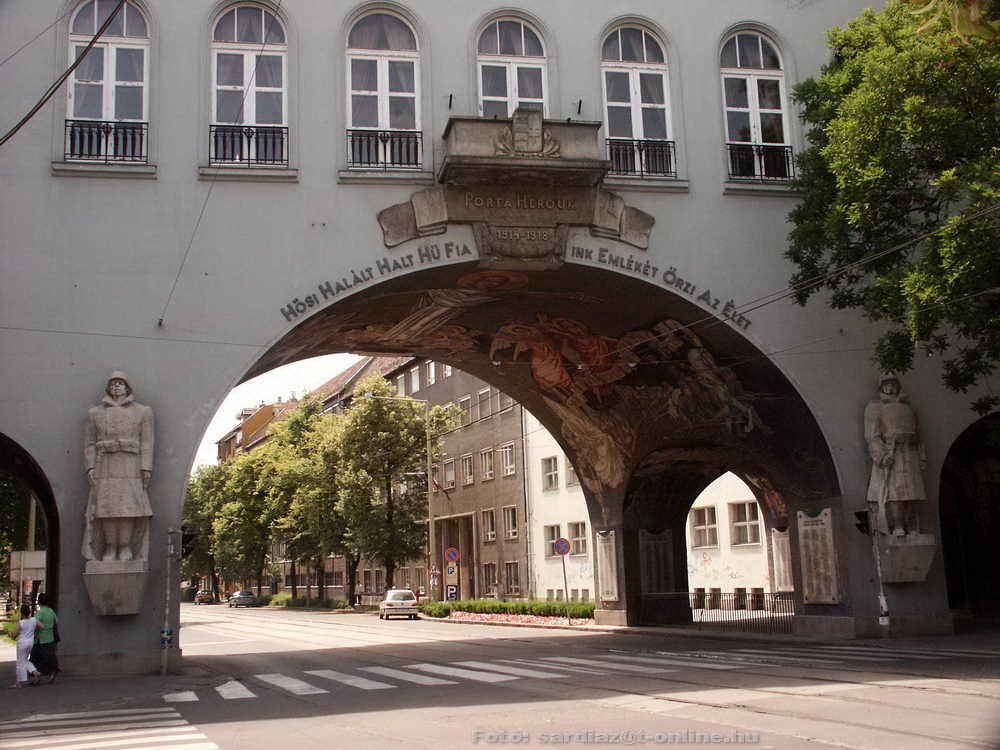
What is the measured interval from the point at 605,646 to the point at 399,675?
768cm

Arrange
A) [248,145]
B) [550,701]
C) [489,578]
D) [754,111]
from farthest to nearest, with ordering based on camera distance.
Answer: [489,578] < [754,111] < [248,145] < [550,701]

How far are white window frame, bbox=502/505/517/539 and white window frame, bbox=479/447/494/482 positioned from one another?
2255 millimetres

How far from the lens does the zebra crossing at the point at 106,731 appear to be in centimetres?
1070

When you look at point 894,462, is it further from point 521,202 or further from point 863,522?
point 521,202

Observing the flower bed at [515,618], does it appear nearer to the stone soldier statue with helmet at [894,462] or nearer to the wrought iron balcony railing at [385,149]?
the stone soldier statue with helmet at [894,462]

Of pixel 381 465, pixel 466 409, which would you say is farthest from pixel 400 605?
pixel 466 409

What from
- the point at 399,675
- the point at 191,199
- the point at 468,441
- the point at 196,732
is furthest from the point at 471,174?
the point at 468,441

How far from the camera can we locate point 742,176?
74.7 feet

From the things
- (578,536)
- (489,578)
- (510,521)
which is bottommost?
(489,578)

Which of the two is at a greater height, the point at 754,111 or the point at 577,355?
the point at 754,111

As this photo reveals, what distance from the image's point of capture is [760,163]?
23.0 meters

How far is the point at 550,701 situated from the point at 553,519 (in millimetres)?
36609

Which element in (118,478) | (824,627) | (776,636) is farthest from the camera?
(776,636)

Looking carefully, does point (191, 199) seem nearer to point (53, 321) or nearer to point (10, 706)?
point (53, 321)
